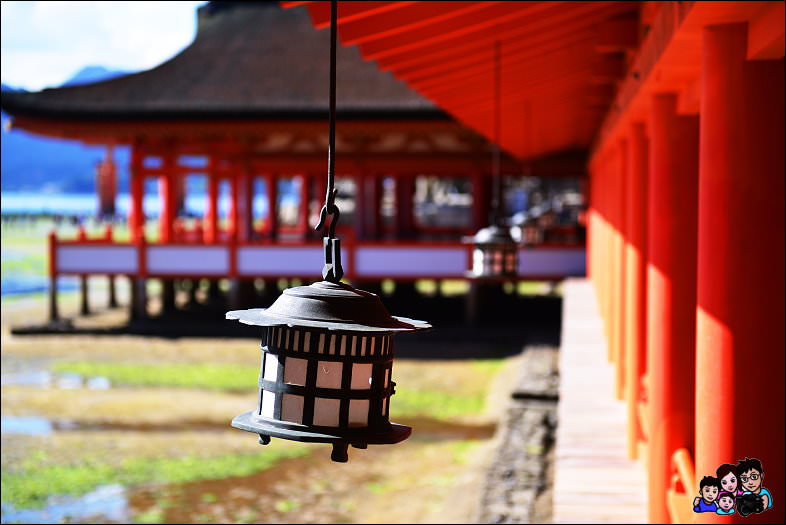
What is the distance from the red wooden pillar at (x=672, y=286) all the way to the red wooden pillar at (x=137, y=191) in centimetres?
1855

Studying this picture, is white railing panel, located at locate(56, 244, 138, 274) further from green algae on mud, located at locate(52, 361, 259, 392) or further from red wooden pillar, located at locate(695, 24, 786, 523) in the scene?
red wooden pillar, located at locate(695, 24, 786, 523)

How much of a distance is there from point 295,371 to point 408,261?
19.4m

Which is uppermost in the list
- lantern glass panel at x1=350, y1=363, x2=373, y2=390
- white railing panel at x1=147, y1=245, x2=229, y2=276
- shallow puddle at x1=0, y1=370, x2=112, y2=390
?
lantern glass panel at x1=350, y1=363, x2=373, y2=390

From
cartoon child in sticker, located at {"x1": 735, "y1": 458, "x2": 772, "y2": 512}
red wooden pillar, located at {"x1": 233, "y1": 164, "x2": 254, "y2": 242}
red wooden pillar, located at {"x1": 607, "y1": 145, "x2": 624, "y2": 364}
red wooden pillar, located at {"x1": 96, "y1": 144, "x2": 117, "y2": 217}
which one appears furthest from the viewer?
red wooden pillar, located at {"x1": 233, "y1": 164, "x2": 254, "y2": 242}

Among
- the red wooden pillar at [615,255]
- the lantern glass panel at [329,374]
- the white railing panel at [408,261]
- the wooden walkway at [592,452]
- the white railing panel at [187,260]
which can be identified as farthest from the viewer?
the white railing panel at [187,260]

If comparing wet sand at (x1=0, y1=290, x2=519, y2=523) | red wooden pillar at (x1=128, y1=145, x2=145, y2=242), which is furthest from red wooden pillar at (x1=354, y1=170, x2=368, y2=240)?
wet sand at (x1=0, y1=290, x2=519, y2=523)

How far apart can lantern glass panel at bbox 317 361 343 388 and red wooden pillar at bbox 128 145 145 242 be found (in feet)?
70.0

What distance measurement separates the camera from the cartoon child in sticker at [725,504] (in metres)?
3.37

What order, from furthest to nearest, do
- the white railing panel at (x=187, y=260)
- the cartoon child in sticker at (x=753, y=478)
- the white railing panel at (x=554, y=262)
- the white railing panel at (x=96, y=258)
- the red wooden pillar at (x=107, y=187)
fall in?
the red wooden pillar at (x=107, y=187) → the white railing panel at (x=96, y=258) → the white railing panel at (x=187, y=260) → the white railing panel at (x=554, y=262) → the cartoon child in sticker at (x=753, y=478)

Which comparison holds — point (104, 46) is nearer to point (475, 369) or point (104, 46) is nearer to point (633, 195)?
point (633, 195)

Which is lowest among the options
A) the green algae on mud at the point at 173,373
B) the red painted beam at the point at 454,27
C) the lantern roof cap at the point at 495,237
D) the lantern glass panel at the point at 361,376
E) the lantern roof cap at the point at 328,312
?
the green algae on mud at the point at 173,373

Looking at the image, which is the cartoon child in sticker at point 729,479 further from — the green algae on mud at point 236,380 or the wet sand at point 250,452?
the green algae on mud at point 236,380

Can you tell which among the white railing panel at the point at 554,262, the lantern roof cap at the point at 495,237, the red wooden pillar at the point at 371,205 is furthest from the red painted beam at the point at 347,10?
the red wooden pillar at the point at 371,205

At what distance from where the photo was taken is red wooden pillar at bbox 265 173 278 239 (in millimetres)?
25109
